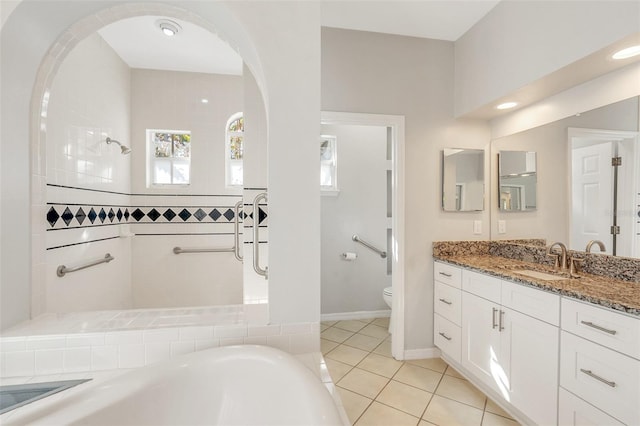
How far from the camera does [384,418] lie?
1756 mm

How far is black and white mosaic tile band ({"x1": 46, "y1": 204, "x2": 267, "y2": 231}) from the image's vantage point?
6.25 feet

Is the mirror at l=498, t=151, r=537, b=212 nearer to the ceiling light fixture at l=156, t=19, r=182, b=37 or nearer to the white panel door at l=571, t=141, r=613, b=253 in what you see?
the white panel door at l=571, t=141, r=613, b=253

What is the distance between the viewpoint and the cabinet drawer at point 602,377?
1131mm

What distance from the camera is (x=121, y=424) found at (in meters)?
0.87

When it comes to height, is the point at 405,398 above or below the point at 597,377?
below

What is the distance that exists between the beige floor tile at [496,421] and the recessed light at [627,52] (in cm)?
208

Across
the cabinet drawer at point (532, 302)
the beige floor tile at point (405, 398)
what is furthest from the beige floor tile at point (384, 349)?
the cabinet drawer at point (532, 302)

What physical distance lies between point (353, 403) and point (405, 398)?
0.35 m

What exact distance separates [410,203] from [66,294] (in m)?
2.59

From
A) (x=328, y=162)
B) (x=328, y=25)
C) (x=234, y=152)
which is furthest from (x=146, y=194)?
(x=328, y=25)

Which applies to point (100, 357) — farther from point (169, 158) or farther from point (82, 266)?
point (169, 158)

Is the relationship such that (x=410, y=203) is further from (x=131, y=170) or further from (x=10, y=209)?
(x=131, y=170)

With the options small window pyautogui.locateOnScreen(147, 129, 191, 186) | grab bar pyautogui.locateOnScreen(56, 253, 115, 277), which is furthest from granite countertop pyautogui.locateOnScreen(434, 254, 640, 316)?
small window pyautogui.locateOnScreen(147, 129, 191, 186)

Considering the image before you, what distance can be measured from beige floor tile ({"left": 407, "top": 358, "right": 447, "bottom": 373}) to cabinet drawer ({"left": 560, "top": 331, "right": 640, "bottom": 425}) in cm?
103
